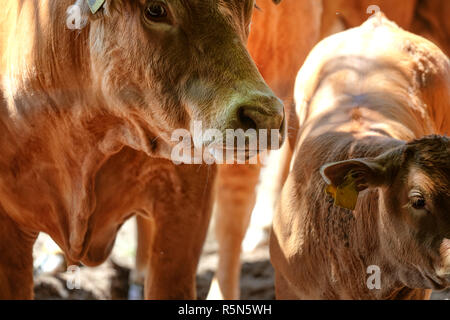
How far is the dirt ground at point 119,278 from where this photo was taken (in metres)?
5.06

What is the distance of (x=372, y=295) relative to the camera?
351 centimetres

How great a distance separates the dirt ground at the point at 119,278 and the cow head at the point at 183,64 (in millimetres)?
2279

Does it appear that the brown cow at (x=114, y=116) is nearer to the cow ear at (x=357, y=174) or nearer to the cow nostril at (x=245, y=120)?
the cow nostril at (x=245, y=120)

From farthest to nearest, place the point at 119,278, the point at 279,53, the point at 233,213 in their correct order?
the point at 119,278
the point at 233,213
the point at 279,53

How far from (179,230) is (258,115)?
1.19 m

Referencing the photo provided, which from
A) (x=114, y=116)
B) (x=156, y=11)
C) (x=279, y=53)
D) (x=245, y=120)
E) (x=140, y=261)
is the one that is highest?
(x=279, y=53)

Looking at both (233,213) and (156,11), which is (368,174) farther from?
(233,213)

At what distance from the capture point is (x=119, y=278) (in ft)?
17.6

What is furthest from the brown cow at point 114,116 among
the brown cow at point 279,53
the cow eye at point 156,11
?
the brown cow at point 279,53

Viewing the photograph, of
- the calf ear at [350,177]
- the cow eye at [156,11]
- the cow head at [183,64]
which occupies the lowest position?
the calf ear at [350,177]

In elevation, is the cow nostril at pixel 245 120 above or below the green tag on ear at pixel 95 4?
below

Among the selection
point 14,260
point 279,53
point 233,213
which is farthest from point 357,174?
point 233,213

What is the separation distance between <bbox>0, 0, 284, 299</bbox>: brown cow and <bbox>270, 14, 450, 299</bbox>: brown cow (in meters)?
0.47
